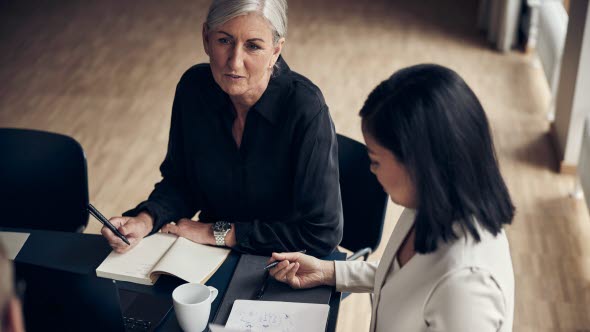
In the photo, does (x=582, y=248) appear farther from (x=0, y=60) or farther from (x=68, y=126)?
(x=0, y=60)

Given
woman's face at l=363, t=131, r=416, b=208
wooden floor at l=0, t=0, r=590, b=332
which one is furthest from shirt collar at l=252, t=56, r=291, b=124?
wooden floor at l=0, t=0, r=590, b=332

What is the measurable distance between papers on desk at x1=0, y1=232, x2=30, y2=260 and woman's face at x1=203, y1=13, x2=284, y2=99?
72cm

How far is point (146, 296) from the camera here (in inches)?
70.4

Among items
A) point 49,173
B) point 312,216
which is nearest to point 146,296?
point 312,216

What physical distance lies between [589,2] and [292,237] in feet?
8.34

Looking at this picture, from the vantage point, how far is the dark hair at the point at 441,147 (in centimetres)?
127

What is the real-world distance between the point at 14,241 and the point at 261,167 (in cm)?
74

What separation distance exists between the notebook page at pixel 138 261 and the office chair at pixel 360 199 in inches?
27.9

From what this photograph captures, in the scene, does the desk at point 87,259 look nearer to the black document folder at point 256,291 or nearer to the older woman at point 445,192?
the black document folder at point 256,291

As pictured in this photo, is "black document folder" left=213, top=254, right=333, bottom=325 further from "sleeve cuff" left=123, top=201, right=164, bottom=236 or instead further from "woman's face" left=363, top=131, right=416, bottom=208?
"woman's face" left=363, top=131, right=416, bottom=208

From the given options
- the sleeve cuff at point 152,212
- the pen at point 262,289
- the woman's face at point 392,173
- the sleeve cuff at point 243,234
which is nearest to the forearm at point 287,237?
the sleeve cuff at point 243,234

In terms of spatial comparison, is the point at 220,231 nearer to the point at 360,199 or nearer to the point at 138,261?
the point at 138,261

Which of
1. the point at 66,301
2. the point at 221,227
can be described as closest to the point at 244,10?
the point at 221,227

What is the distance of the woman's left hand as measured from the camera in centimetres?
196
